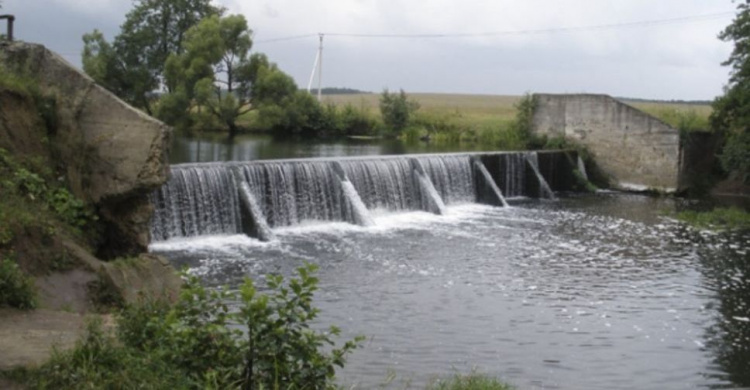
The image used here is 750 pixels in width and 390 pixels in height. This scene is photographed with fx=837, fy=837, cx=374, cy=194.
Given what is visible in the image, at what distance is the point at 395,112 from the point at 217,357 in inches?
1587

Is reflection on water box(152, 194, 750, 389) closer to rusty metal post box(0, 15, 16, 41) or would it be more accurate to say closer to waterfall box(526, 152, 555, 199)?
rusty metal post box(0, 15, 16, 41)

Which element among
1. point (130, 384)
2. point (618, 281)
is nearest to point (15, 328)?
point (130, 384)

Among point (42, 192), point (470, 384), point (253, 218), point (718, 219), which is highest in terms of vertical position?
point (42, 192)

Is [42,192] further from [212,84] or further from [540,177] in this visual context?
[212,84]

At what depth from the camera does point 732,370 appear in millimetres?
8961

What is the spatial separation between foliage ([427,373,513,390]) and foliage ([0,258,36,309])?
3520mm

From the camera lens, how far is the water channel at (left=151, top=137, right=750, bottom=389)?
880cm

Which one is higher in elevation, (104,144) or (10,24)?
(10,24)

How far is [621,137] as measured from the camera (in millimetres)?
26844

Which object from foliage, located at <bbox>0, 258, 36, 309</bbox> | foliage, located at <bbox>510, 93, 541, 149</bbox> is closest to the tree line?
foliage, located at <bbox>510, 93, 541, 149</bbox>

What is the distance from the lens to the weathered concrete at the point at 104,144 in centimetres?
1135

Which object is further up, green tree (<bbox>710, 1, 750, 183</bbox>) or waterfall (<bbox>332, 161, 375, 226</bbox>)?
green tree (<bbox>710, 1, 750, 183</bbox>)

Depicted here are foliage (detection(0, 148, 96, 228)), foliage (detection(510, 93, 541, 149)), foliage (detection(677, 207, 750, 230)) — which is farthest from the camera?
foliage (detection(510, 93, 541, 149))

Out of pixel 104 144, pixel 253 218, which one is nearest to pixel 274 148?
pixel 253 218
